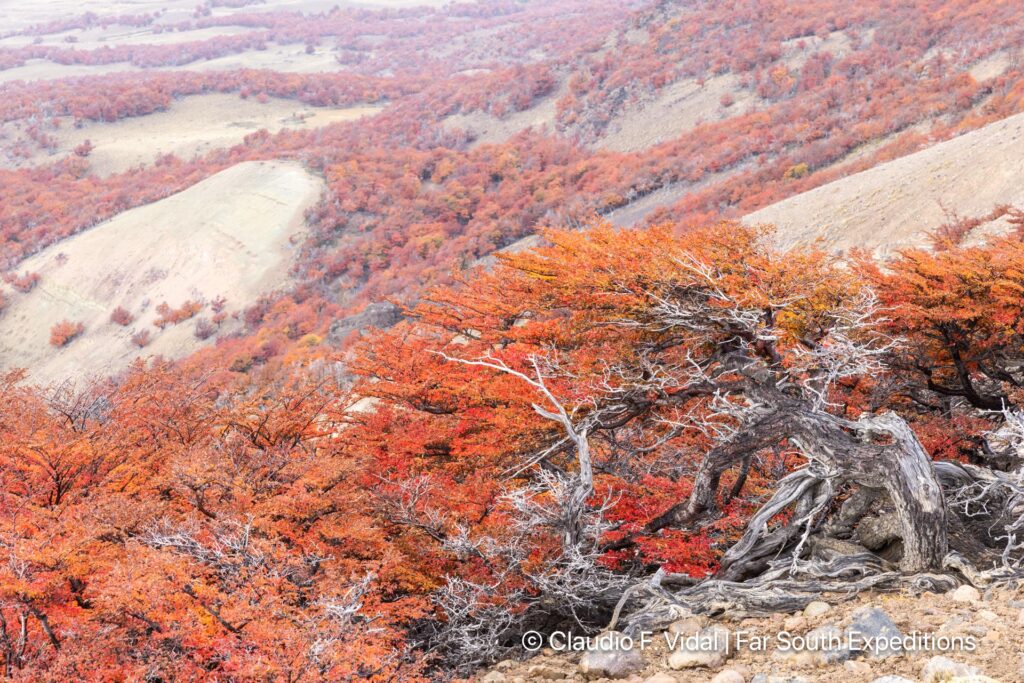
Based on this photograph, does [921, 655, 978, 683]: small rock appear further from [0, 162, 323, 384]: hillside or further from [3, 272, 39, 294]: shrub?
[3, 272, 39, 294]: shrub

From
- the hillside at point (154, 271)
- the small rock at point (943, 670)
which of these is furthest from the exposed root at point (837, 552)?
the hillside at point (154, 271)

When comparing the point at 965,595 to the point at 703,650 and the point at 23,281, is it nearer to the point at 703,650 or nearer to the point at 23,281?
the point at 703,650

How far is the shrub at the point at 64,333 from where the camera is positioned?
45688 millimetres

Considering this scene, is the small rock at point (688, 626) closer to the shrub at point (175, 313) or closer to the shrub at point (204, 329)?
the shrub at point (204, 329)

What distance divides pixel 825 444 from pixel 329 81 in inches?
3984

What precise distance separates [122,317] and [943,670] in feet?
168

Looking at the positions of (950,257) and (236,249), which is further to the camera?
(236,249)

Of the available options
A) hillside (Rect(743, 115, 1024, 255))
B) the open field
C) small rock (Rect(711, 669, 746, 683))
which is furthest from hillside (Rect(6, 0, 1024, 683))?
the open field

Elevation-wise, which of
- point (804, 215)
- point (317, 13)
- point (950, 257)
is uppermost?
point (317, 13)

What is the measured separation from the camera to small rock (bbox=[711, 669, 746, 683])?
212 inches

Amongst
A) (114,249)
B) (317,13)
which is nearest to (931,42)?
(114,249)

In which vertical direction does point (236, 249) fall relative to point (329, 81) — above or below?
below

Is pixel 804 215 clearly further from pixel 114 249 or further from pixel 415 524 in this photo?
pixel 114 249

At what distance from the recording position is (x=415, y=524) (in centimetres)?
902
